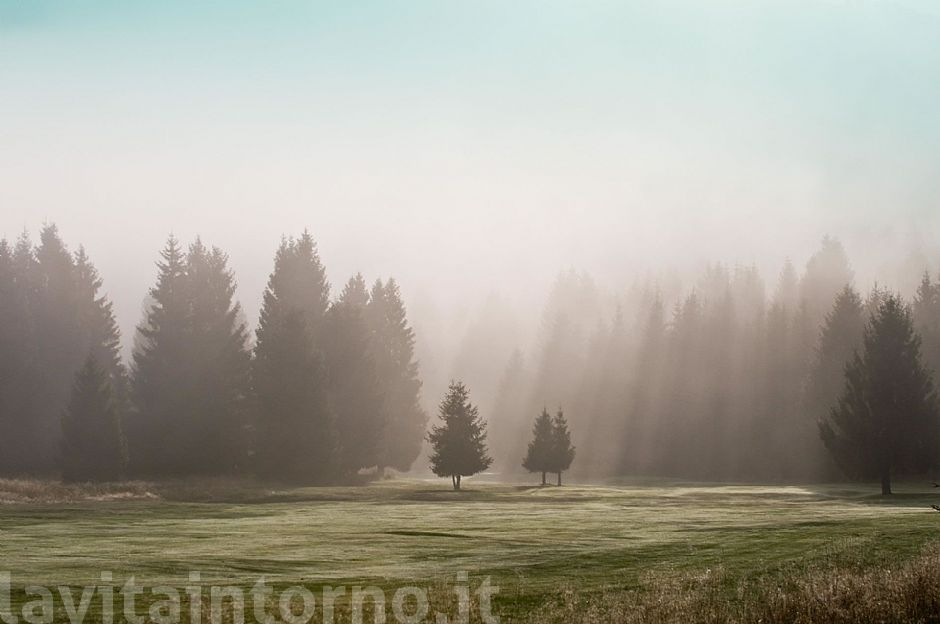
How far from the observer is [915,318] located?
11512 cm

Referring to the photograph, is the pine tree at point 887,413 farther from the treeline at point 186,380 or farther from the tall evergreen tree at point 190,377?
the tall evergreen tree at point 190,377

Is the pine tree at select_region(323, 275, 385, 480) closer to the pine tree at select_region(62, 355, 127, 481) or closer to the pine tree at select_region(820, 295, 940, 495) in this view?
the pine tree at select_region(62, 355, 127, 481)

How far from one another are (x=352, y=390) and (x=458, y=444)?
14.5 metres

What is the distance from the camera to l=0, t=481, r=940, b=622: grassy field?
25422 mm

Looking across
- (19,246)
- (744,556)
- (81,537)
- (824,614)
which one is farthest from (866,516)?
(19,246)

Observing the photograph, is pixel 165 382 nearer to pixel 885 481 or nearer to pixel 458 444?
pixel 458 444

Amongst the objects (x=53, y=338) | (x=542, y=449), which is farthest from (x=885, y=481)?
(x=53, y=338)

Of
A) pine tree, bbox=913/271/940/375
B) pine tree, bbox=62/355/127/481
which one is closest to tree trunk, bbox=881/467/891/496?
pine tree, bbox=913/271/940/375

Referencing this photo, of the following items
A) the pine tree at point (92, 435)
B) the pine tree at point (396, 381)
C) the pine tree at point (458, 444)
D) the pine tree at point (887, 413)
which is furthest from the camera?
the pine tree at point (396, 381)

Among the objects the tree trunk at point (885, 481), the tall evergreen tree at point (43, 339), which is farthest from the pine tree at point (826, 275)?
the tall evergreen tree at point (43, 339)

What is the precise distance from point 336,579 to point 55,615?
24.5 feet

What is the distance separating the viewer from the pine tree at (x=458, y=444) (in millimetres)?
76125

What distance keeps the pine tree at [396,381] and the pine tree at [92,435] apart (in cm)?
2668

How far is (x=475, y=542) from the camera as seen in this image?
34.6 metres
